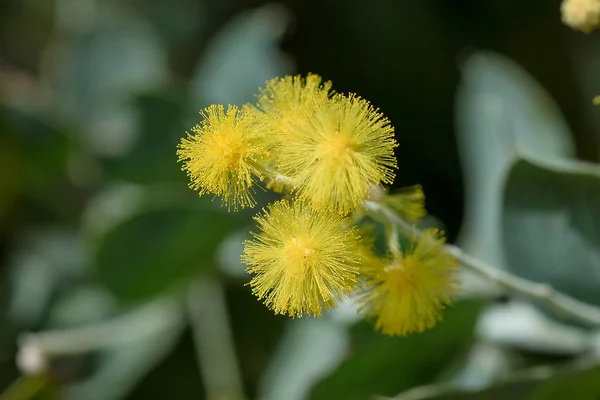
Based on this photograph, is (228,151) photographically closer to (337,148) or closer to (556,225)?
(337,148)

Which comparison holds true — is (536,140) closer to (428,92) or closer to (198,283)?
(428,92)

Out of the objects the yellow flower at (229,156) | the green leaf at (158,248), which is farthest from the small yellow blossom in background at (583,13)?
the green leaf at (158,248)

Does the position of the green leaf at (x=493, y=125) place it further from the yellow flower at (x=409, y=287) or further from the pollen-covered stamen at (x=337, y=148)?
the pollen-covered stamen at (x=337, y=148)

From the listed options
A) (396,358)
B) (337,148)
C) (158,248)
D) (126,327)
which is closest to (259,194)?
(158,248)

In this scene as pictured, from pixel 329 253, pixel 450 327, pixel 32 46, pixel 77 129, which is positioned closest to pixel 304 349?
pixel 450 327

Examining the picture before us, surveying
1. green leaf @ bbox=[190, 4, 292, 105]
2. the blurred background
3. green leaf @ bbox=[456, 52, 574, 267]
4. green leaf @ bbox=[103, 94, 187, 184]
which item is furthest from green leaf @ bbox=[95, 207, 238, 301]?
green leaf @ bbox=[456, 52, 574, 267]

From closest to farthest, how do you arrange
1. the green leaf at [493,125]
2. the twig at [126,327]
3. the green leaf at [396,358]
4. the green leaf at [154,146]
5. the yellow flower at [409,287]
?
1. the yellow flower at [409,287]
2. the green leaf at [396,358]
3. the green leaf at [493,125]
4. the twig at [126,327]
5. the green leaf at [154,146]

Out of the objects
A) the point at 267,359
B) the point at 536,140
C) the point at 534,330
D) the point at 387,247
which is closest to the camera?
the point at 387,247
